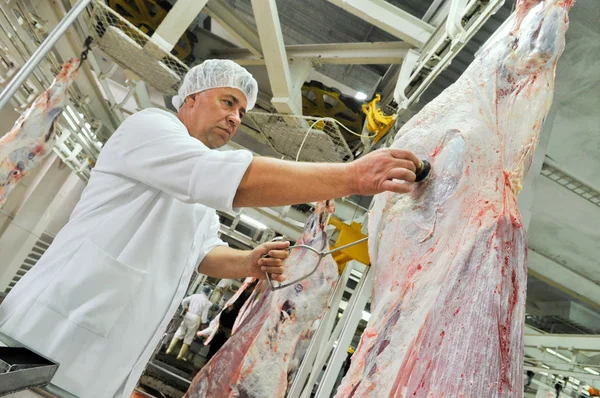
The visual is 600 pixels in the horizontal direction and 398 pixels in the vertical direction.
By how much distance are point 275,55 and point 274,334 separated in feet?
6.83

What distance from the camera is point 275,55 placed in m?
3.41

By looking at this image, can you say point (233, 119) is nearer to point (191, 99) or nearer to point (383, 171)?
point (191, 99)

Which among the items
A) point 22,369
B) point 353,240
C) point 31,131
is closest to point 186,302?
point 31,131

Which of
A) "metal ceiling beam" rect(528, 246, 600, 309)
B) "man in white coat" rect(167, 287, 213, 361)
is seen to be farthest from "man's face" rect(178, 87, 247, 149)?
"man in white coat" rect(167, 287, 213, 361)

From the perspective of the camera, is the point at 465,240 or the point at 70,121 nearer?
the point at 465,240

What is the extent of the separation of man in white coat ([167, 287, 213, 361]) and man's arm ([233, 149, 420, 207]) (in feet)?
22.8

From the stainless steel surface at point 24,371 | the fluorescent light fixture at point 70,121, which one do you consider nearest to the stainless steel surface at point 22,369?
the stainless steel surface at point 24,371

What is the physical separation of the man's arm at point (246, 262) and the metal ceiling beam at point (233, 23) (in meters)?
2.77

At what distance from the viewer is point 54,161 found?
721 centimetres

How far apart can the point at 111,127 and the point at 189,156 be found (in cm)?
535

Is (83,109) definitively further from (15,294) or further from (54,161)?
(15,294)

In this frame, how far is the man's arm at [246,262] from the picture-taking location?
196cm

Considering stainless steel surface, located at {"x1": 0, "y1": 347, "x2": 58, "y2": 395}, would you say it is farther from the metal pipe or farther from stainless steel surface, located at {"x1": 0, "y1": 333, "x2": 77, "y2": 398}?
the metal pipe

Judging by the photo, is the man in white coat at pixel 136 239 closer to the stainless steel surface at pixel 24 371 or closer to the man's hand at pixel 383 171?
the man's hand at pixel 383 171
